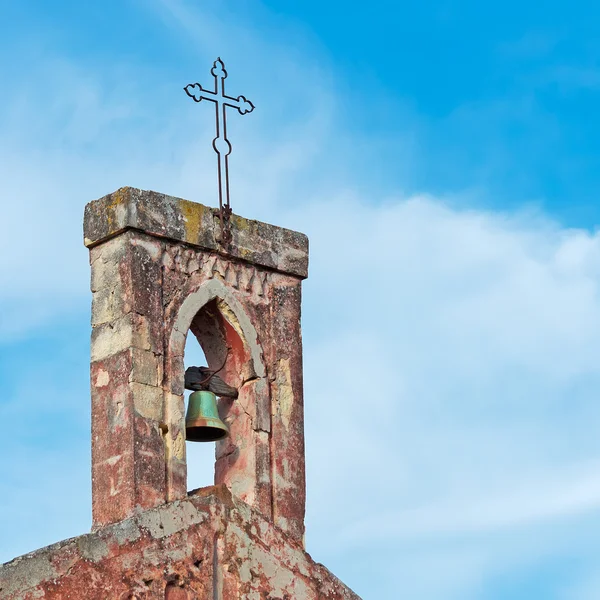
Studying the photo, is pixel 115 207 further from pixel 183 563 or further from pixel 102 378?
pixel 183 563

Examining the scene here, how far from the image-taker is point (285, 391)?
1562cm

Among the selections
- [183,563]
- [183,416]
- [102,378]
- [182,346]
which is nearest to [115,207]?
[182,346]

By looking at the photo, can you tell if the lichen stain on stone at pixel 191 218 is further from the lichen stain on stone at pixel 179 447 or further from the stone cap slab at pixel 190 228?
the lichen stain on stone at pixel 179 447

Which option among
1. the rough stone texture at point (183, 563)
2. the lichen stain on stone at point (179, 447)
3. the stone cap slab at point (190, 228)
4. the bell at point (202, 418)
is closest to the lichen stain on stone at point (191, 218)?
the stone cap slab at point (190, 228)

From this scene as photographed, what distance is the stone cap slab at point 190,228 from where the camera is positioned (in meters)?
15.1

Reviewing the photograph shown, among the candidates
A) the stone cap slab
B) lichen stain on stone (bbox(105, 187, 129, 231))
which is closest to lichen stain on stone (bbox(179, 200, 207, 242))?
the stone cap slab

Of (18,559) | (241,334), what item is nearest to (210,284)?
(241,334)

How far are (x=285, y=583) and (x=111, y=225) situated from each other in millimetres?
2432

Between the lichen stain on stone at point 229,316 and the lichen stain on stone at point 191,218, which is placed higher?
the lichen stain on stone at point 191,218

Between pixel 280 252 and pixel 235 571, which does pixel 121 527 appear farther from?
pixel 280 252

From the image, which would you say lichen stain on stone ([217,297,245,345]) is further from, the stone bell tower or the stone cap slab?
the stone cap slab

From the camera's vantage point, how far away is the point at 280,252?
626 inches

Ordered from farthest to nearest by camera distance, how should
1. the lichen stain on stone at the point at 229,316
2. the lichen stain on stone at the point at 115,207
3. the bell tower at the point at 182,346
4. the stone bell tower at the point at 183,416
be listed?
the lichen stain on stone at the point at 229,316 < the lichen stain on stone at the point at 115,207 < the bell tower at the point at 182,346 < the stone bell tower at the point at 183,416

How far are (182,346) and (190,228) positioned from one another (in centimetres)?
77
